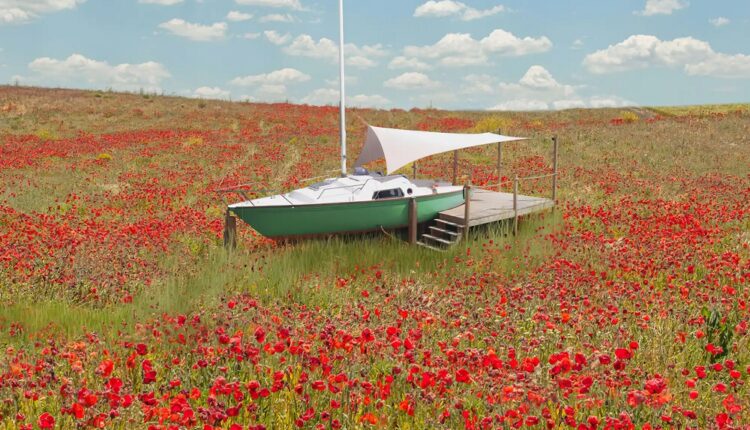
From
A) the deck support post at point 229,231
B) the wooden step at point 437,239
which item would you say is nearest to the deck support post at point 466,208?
the wooden step at point 437,239

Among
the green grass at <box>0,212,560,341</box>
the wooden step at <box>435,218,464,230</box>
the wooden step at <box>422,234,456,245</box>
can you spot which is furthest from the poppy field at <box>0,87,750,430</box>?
the wooden step at <box>422,234,456,245</box>

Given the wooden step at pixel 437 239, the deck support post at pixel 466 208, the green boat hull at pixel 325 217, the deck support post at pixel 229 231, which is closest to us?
the green boat hull at pixel 325 217

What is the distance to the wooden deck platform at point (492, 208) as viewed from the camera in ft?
49.7

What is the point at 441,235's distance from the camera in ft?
50.9

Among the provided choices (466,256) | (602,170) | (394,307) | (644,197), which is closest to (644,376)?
(394,307)

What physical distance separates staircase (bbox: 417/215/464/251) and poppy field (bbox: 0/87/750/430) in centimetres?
80

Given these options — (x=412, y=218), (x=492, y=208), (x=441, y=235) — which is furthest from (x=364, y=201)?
(x=492, y=208)

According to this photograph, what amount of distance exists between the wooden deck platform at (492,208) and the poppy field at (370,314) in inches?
19.1

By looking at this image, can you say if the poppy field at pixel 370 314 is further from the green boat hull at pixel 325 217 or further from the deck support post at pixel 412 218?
the deck support post at pixel 412 218

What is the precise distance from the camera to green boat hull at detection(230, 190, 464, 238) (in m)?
13.2

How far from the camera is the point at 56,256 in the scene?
1110cm

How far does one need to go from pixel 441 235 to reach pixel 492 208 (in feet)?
5.92

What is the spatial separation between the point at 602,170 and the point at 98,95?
58.4 meters

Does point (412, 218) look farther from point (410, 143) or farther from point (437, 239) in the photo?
point (410, 143)
